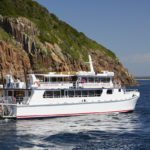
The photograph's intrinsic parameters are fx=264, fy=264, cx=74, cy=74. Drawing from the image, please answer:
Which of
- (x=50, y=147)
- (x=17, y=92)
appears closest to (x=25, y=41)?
(x=17, y=92)

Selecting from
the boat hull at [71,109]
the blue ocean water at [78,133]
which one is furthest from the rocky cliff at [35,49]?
the blue ocean water at [78,133]

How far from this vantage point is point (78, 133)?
2353 centimetres

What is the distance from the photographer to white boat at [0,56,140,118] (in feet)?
97.3

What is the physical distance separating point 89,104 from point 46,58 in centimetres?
5356

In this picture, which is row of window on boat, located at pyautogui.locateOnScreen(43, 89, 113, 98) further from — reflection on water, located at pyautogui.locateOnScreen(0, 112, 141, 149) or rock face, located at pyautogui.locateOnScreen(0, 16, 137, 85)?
rock face, located at pyautogui.locateOnScreen(0, 16, 137, 85)

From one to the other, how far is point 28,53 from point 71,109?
177ft

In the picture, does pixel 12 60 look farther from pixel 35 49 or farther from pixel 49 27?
pixel 49 27

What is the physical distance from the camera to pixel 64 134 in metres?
23.2

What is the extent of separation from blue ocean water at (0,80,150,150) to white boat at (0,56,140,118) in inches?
42.9

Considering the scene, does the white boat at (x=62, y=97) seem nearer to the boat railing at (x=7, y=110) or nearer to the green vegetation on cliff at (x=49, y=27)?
the boat railing at (x=7, y=110)

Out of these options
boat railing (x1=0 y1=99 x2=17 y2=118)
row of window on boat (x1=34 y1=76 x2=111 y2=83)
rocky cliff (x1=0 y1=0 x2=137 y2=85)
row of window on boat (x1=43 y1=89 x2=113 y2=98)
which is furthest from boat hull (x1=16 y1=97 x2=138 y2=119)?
rocky cliff (x1=0 y1=0 x2=137 y2=85)

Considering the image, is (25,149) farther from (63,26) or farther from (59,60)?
(63,26)

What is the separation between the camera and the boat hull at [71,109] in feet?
96.3

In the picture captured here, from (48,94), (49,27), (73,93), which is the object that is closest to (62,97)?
(73,93)
